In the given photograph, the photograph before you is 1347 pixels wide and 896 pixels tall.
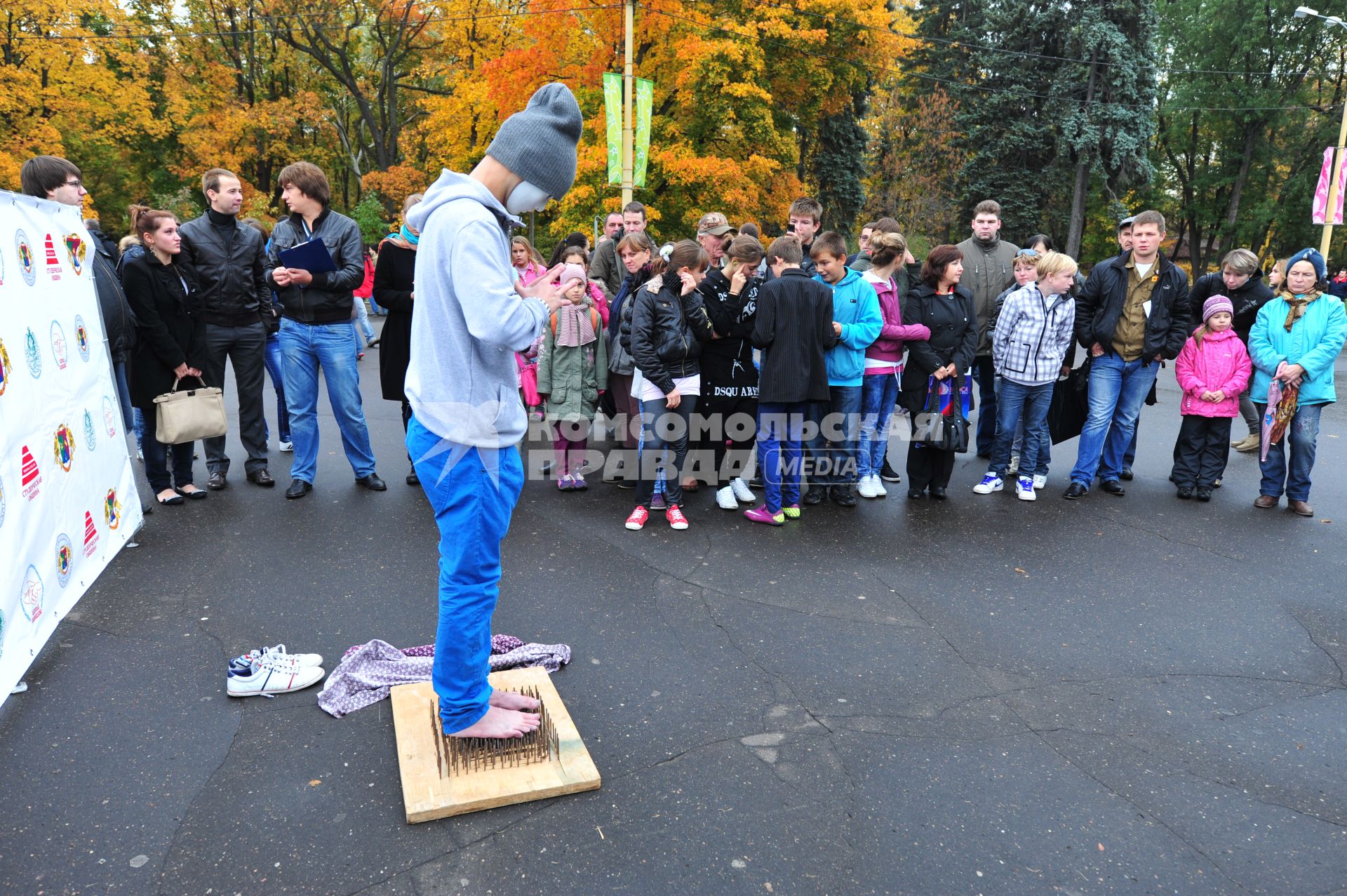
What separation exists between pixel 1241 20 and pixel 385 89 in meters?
33.5

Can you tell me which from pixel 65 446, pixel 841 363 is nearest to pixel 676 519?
pixel 841 363

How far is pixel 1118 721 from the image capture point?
3498 millimetres

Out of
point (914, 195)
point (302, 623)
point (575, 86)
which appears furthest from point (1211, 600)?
point (914, 195)

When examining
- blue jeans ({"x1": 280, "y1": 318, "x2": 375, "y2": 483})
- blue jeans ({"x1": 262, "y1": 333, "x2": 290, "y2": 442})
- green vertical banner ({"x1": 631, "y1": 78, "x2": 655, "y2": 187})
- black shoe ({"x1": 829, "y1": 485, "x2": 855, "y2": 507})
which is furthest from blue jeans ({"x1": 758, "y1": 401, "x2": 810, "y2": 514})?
green vertical banner ({"x1": 631, "y1": 78, "x2": 655, "y2": 187})

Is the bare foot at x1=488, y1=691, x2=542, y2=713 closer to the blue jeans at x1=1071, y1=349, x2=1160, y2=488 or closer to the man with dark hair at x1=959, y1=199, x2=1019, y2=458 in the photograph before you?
the blue jeans at x1=1071, y1=349, x2=1160, y2=488

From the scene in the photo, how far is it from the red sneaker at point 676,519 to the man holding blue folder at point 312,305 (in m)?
2.25

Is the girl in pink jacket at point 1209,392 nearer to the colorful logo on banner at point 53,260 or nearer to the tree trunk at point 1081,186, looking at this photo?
the colorful logo on banner at point 53,260

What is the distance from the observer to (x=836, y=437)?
21.1ft

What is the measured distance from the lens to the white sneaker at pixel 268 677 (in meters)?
3.53

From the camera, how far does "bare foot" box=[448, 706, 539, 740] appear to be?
3.06m

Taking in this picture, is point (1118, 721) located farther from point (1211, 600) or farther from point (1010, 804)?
point (1211, 600)

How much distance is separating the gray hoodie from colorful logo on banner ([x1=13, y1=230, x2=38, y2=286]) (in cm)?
248

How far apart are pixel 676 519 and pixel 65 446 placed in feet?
11.2

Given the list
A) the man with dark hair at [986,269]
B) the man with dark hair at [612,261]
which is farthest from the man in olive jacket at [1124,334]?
the man with dark hair at [612,261]
